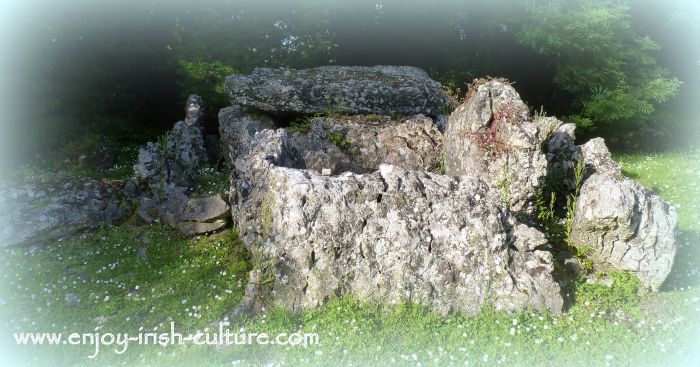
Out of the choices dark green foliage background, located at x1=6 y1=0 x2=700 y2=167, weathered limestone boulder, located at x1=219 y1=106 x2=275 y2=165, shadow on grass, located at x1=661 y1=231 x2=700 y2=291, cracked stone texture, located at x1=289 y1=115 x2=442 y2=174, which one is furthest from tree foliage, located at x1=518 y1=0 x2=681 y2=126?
weathered limestone boulder, located at x1=219 y1=106 x2=275 y2=165

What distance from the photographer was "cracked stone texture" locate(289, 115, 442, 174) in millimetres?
11477

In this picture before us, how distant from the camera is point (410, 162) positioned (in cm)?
1152

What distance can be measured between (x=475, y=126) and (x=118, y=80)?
1444cm

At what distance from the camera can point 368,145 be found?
11.8m

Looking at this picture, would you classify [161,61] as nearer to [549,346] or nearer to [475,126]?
[475,126]

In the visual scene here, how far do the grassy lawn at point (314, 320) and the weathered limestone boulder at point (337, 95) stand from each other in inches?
196

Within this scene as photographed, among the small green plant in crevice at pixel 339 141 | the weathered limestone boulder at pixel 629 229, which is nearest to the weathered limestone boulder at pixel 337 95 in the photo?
the small green plant in crevice at pixel 339 141

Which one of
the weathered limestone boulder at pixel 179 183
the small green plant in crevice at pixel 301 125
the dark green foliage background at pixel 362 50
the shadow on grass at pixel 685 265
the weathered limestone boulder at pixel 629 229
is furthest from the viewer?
the dark green foliage background at pixel 362 50

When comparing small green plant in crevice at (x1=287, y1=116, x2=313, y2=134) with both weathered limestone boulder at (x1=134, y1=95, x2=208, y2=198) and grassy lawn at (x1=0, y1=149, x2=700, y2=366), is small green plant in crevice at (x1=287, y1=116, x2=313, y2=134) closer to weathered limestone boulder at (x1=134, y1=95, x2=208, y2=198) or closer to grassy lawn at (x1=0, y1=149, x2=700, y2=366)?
weathered limestone boulder at (x1=134, y1=95, x2=208, y2=198)

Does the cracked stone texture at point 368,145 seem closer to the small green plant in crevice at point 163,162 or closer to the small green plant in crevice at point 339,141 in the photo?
the small green plant in crevice at point 339,141

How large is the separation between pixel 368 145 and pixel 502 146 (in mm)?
3754

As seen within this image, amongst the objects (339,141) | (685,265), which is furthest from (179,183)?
(685,265)

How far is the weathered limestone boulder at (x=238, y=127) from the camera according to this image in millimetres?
13266

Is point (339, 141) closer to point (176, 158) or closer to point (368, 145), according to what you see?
point (368, 145)
